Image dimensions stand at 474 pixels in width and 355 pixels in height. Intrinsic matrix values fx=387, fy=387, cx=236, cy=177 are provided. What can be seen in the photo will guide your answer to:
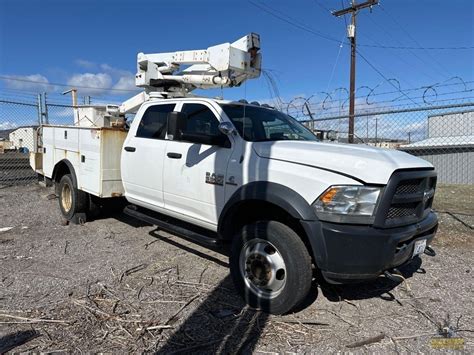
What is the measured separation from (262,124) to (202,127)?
0.73 meters

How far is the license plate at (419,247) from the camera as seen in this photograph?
3.57 meters

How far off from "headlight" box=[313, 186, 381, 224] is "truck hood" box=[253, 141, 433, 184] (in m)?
0.10

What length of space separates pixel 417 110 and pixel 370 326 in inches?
216

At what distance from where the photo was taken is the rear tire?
21.6ft

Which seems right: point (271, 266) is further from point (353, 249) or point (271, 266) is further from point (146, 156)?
point (146, 156)

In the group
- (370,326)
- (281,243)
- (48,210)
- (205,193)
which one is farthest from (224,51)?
(48,210)

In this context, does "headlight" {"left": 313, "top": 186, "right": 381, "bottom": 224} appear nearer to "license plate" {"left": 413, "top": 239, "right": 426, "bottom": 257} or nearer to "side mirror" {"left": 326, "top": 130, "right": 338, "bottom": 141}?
"license plate" {"left": 413, "top": 239, "right": 426, "bottom": 257}

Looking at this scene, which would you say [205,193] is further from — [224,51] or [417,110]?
[417,110]

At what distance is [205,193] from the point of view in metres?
4.36

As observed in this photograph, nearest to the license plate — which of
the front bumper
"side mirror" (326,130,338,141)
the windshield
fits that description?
the front bumper

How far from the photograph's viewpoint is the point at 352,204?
3.19 metres

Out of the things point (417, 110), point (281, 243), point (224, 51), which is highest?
point (224, 51)

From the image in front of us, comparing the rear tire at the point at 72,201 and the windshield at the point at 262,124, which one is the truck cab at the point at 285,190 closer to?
the windshield at the point at 262,124

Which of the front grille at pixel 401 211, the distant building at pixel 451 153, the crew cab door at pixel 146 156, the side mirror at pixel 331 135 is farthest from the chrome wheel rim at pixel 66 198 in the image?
the distant building at pixel 451 153
